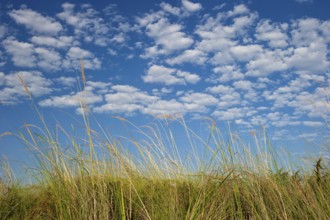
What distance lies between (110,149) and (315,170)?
262 centimetres

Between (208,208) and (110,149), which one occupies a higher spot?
(110,149)

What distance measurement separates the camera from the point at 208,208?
342 centimetres

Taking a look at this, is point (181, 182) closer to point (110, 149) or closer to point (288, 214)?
point (110, 149)

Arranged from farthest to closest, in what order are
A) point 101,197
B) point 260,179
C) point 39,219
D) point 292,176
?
1. point 292,176
2. point 260,179
3. point 39,219
4. point 101,197

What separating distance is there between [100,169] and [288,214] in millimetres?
1990

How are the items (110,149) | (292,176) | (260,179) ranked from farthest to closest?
(292,176) → (260,179) → (110,149)

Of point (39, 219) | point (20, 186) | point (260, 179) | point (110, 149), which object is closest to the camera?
point (39, 219)

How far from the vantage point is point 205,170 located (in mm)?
4164

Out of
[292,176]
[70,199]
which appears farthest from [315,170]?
[70,199]

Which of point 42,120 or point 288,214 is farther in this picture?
point 42,120

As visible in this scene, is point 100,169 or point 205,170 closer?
point 100,169

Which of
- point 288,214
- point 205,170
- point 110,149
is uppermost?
point 110,149

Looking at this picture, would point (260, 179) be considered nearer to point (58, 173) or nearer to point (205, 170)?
point (205, 170)

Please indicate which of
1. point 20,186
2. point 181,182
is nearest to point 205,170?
point 181,182
